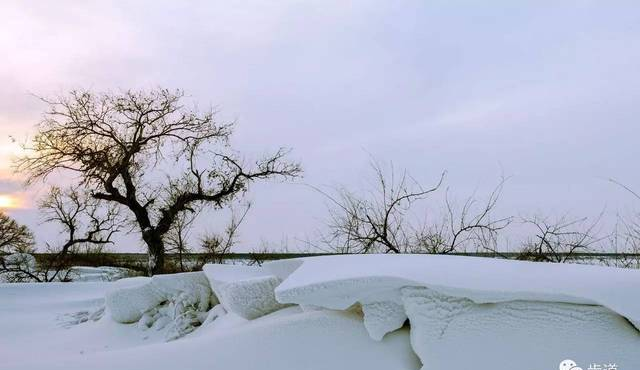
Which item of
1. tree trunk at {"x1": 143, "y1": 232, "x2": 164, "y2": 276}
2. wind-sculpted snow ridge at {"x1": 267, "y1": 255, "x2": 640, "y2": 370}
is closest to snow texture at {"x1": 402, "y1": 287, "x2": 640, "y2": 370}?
wind-sculpted snow ridge at {"x1": 267, "y1": 255, "x2": 640, "y2": 370}

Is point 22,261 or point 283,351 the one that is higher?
point 22,261

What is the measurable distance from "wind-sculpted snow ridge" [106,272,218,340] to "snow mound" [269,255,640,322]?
7.73 feet

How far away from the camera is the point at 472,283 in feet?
6.66

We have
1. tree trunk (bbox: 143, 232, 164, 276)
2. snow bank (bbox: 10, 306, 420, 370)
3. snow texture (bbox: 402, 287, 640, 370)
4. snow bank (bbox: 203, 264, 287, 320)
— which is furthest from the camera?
tree trunk (bbox: 143, 232, 164, 276)

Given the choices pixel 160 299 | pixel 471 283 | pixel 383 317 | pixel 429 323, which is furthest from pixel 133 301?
pixel 471 283

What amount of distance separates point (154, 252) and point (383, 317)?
8320mm

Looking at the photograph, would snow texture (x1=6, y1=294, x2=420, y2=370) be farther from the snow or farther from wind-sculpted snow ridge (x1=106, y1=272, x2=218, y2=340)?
wind-sculpted snow ridge (x1=106, y1=272, x2=218, y2=340)

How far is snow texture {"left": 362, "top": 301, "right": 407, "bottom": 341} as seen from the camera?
2152 millimetres

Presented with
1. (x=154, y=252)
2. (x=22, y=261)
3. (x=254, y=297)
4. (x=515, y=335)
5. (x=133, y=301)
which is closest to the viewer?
(x=515, y=335)

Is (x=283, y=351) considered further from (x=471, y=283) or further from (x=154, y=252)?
(x=154, y=252)

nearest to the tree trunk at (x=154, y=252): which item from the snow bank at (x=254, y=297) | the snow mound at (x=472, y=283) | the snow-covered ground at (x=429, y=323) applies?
the snow bank at (x=254, y=297)

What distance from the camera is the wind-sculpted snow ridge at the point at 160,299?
14.8 ft

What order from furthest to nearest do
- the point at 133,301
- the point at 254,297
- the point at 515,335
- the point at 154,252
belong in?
the point at 154,252 → the point at 133,301 → the point at 254,297 → the point at 515,335

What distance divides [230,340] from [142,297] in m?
2.52
